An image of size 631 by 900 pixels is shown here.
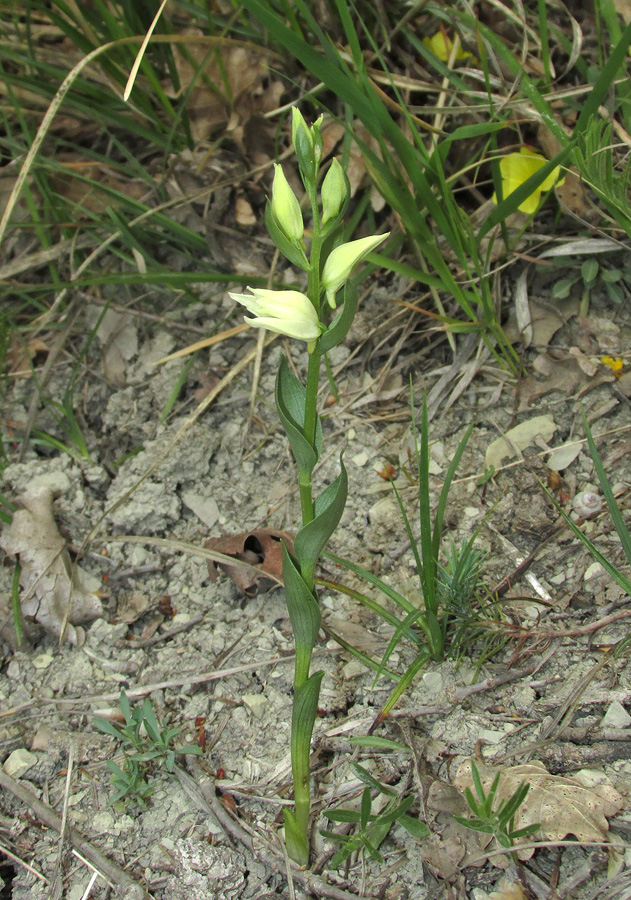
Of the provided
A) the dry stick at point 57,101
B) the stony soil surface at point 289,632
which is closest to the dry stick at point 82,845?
the stony soil surface at point 289,632

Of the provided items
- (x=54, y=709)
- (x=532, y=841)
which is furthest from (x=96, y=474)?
(x=532, y=841)

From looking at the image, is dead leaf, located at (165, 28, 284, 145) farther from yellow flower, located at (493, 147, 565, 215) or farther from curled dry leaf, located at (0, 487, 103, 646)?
curled dry leaf, located at (0, 487, 103, 646)

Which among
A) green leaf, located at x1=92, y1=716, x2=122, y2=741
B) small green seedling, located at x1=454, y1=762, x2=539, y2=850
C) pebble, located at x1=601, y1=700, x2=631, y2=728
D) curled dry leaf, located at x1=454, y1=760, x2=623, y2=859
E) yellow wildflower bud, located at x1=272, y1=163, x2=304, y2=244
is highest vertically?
yellow wildflower bud, located at x1=272, y1=163, x2=304, y2=244

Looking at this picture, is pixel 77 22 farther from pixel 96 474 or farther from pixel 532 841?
pixel 532 841

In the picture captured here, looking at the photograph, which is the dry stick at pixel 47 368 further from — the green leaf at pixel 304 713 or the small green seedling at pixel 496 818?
the small green seedling at pixel 496 818

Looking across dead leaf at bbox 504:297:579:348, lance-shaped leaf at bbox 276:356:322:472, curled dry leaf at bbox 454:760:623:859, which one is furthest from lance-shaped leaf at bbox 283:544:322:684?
dead leaf at bbox 504:297:579:348

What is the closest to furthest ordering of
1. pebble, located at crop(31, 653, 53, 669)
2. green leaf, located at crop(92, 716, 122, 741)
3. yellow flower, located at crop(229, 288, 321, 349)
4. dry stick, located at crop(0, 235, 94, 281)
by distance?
yellow flower, located at crop(229, 288, 321, 349), green leaf, located at crop(92, 716, 122, 741), pebble, located at crop(31, 653, 53, 669), dry stick, located at crop(0, 235, 94, 281)
